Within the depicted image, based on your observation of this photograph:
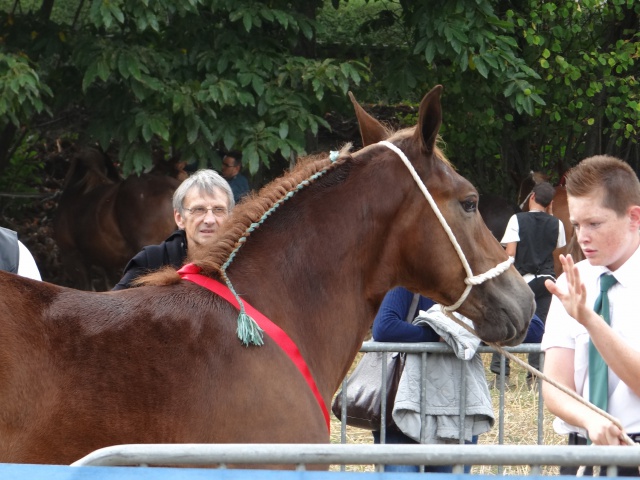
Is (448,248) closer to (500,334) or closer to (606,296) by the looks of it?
(500,334)

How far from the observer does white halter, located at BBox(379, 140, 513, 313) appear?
3.41 metres

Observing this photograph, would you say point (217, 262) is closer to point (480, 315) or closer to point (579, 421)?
point (480, 315)

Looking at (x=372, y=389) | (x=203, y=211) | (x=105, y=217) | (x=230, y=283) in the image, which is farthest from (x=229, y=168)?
(x=230, y=283)

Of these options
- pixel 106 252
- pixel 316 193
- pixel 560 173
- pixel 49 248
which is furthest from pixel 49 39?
pixel 560 173

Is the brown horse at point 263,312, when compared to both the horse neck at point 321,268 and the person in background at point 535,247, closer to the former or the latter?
the horse neck at point 321,268

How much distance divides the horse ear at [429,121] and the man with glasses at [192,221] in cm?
114

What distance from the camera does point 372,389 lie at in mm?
4680

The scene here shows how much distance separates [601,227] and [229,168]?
6.85m

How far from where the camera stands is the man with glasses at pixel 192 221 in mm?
4188

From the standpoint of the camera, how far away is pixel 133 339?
2.97m

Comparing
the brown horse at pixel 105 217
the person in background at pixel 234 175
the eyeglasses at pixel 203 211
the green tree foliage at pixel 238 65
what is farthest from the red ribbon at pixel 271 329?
the brown horse at pixel 105 217

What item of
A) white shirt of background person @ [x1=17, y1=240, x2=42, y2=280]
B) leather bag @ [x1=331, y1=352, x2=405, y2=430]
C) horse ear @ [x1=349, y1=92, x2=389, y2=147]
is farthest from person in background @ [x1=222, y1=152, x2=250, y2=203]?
horse ear @ [x1=349, y1=92, x2=389, y2=147]

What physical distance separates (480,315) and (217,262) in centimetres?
105

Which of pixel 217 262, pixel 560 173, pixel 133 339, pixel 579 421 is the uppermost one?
pixel 560 173
